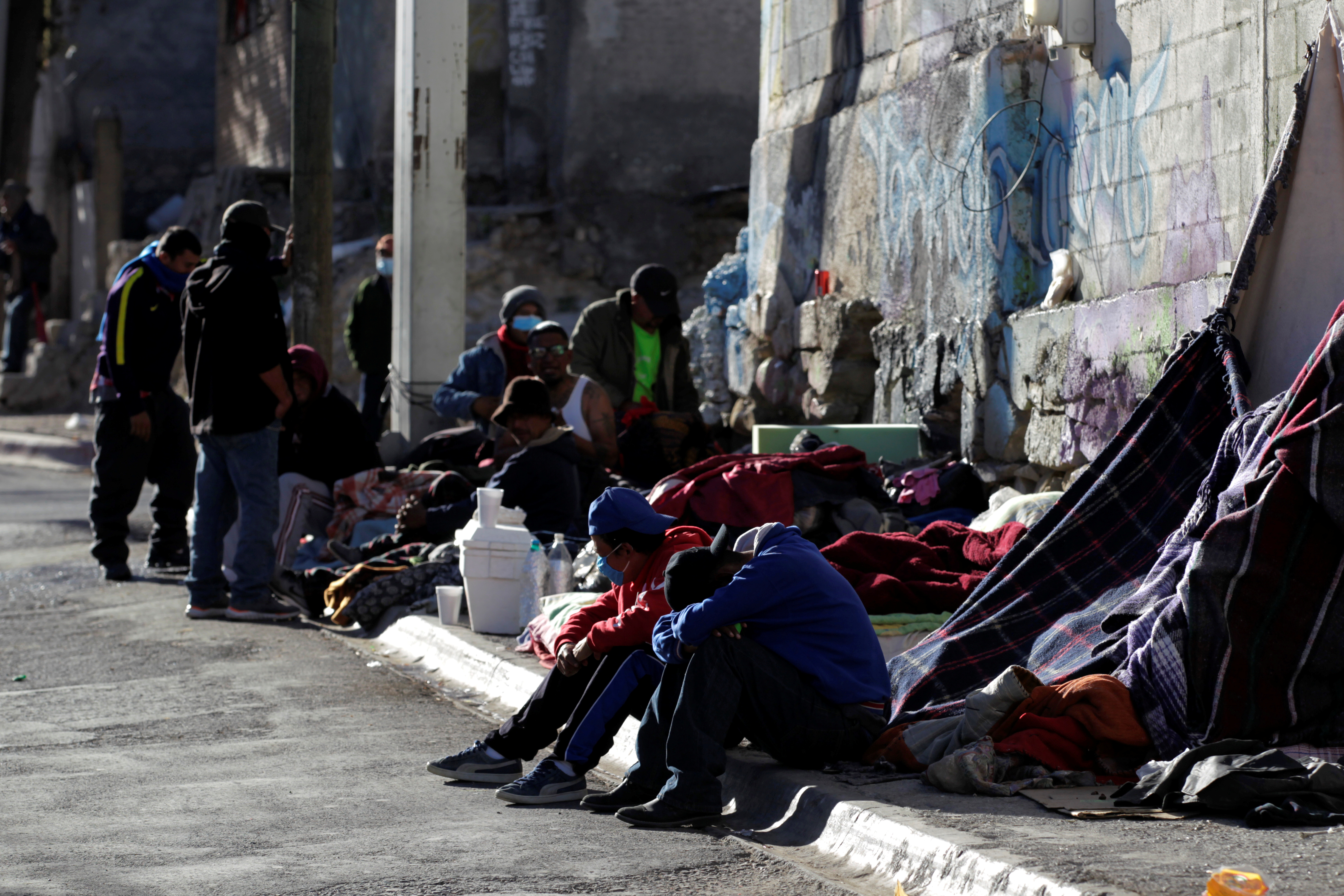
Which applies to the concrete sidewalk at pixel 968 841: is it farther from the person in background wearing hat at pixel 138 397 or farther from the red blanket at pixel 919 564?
the person in background wearing hat at pixel 138 397

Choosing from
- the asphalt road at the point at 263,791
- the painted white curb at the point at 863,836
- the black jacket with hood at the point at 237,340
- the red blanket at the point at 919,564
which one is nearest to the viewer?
the painted white curb at the point at 863,836

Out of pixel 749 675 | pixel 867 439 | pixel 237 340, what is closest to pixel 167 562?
pixel 237 340

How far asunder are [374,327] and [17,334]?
11.4 m

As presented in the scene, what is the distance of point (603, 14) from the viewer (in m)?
16.1

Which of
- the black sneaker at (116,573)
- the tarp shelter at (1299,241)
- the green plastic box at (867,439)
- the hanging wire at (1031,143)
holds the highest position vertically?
the hanging wire at (1031,143)

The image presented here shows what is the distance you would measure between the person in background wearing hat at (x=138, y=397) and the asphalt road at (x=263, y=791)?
57.0 inches

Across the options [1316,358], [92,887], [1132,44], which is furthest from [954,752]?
[1132,44]

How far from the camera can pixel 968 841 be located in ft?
12.4

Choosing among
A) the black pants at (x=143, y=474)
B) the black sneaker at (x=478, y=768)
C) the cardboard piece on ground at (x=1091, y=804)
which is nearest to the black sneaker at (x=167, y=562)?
the black pants at (x=143, y=474)

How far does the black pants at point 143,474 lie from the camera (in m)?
9.33

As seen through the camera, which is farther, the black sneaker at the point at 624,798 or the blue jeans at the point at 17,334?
the blue jeans at the point at 17,334

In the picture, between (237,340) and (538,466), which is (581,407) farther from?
(237,340)

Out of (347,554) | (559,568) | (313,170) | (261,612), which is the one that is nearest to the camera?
(559,568)

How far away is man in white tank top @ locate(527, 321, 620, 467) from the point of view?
869 cm
